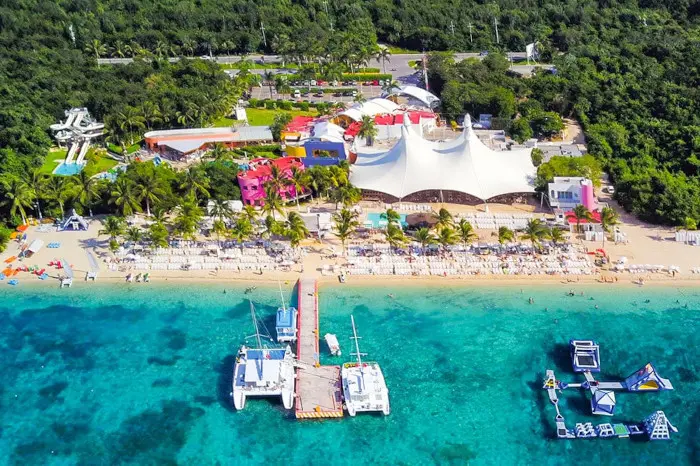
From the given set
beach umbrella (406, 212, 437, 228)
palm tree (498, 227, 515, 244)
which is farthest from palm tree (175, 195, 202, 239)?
palm tree (498, 227, 515, 244)

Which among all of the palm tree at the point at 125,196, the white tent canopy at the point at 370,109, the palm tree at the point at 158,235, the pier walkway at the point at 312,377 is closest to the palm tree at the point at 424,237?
the pier walkway at the point at 312,377

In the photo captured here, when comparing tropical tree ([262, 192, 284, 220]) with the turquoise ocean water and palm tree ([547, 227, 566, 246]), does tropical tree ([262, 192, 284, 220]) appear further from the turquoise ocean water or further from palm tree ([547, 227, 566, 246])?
palm tree ([547, 227, 566, 246])

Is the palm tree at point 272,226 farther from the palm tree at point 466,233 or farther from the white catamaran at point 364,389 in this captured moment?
the white catamaran at point 364,389

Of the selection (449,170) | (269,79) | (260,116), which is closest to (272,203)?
(449,170)

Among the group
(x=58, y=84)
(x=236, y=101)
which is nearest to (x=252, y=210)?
(x=236, y=101)

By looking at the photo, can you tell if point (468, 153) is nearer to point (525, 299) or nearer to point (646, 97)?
point (525, 299)

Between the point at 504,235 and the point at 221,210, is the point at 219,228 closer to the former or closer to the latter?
the point at 221,210
